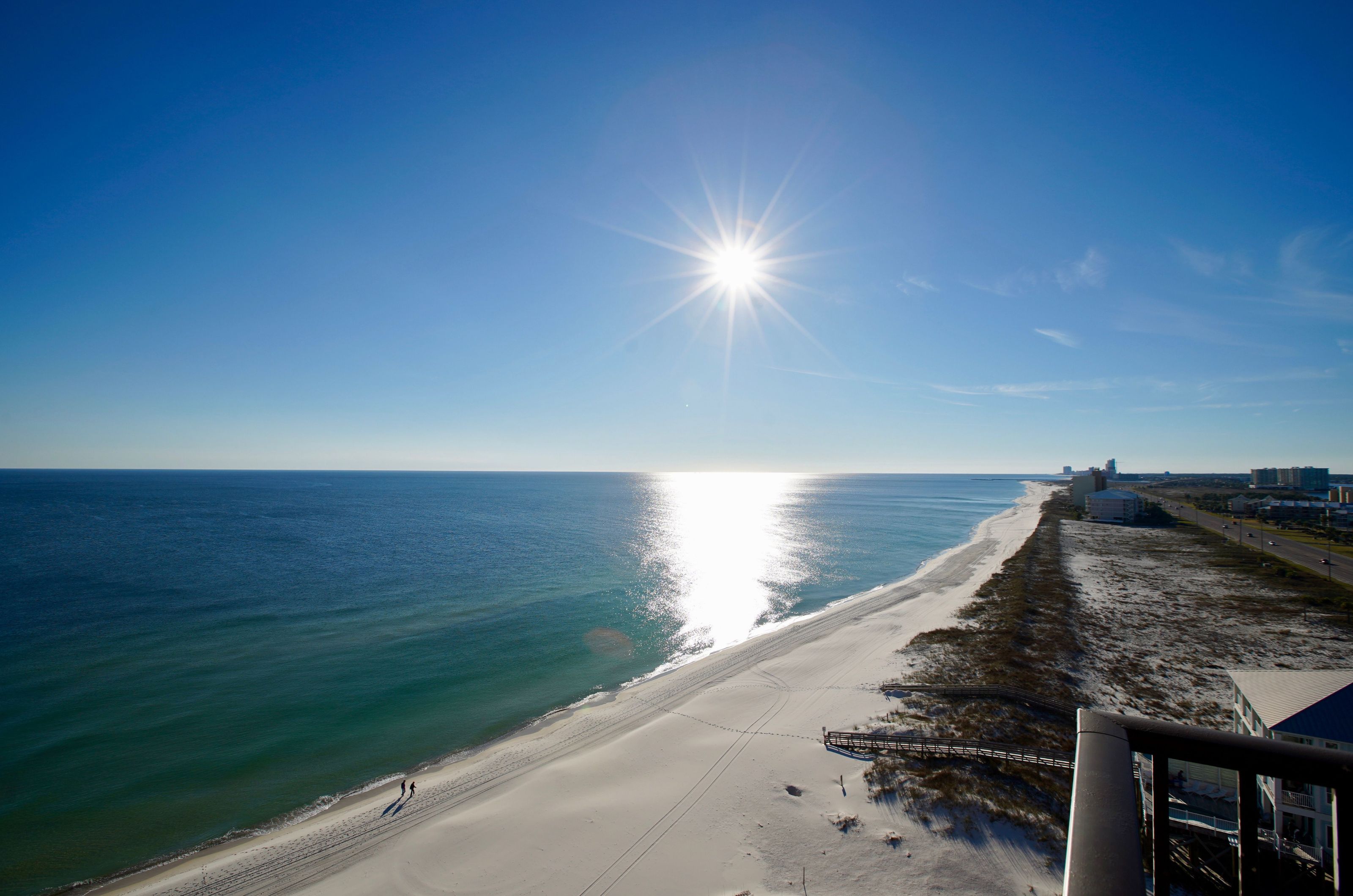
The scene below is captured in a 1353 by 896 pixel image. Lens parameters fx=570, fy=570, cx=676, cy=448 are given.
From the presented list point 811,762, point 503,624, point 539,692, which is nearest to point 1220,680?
point 811,762

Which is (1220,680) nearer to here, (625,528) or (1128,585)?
(1128,585)

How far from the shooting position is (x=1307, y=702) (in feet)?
49.8

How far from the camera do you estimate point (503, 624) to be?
136ft

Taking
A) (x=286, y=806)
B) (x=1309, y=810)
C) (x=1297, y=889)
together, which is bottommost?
(x=286, y=806)

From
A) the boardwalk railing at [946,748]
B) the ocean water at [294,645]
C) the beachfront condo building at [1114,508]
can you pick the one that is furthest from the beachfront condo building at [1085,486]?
the boardwalk railing at [946,748]

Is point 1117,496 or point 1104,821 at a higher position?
point 1104,821

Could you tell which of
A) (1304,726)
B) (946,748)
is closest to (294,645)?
(946,748)

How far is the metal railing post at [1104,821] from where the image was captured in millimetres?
2025

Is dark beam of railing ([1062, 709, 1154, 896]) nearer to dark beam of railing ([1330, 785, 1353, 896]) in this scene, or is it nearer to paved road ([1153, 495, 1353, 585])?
dark beam of railing ([1330, 785, 1353, 896])

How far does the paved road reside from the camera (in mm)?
50925

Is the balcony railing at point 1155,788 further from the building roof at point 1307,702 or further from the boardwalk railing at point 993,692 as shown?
the boardwalk railing at point 993,692

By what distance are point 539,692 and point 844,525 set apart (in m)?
85.6

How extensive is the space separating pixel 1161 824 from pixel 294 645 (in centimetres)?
4461

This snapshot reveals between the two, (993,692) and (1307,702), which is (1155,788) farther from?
(993,692)
